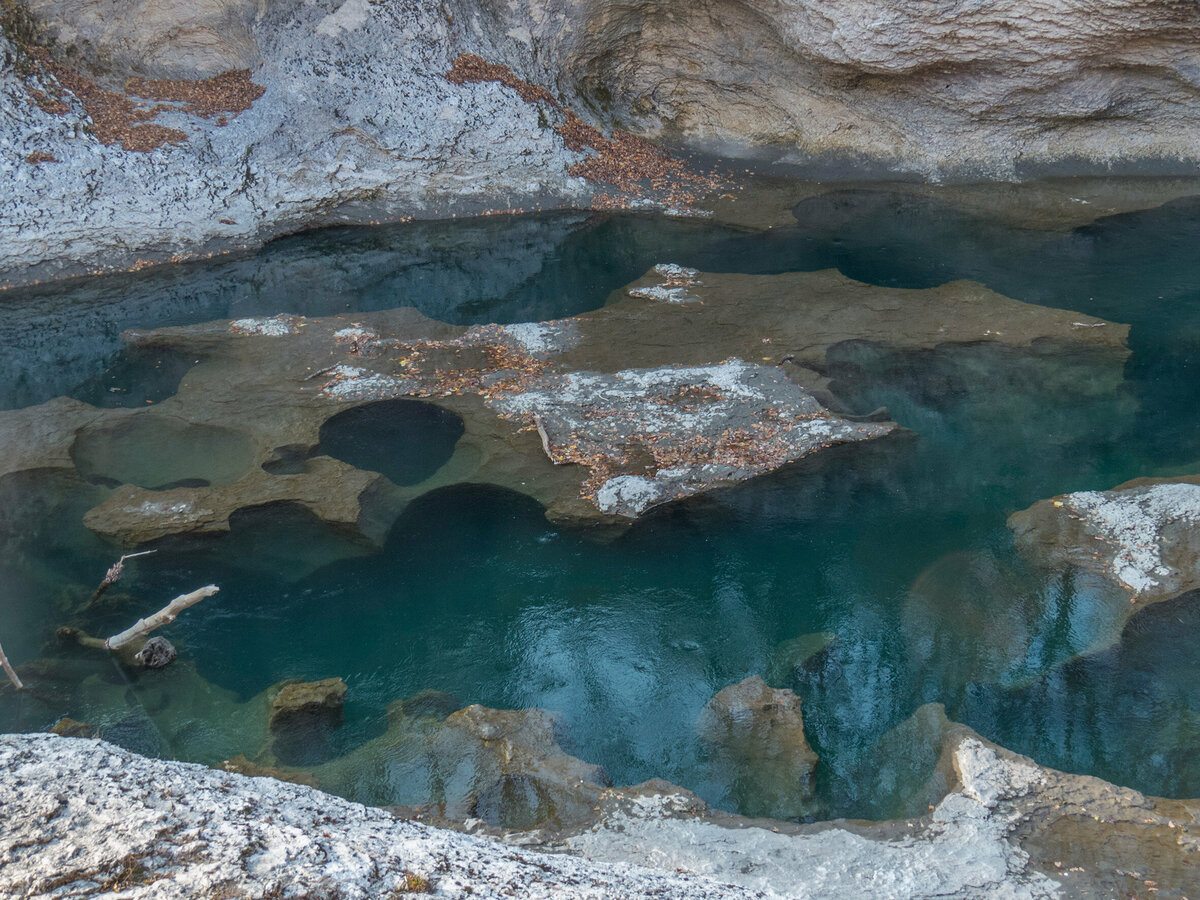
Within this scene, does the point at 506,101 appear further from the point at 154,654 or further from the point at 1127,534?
the point at 1127,534

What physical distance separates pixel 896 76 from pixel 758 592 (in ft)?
41.1

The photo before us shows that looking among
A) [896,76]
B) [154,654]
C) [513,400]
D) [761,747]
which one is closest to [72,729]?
[154,654]

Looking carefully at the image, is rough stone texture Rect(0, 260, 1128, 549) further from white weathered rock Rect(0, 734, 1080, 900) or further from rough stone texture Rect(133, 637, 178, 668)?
white weathered rock Rect(0, 734, 1080, 900)

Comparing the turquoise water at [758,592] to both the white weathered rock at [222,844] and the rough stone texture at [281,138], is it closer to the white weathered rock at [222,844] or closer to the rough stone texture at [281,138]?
the white weathered rock at [222,844]

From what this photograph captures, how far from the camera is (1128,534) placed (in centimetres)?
754

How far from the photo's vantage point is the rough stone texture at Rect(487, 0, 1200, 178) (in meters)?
15.1

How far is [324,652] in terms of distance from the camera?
6.92 m

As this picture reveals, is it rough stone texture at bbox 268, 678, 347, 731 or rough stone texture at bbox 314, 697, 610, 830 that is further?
rough stone texture at bbox 268, 678, 347, 731

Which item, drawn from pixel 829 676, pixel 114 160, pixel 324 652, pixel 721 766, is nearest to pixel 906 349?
pixel 829 676

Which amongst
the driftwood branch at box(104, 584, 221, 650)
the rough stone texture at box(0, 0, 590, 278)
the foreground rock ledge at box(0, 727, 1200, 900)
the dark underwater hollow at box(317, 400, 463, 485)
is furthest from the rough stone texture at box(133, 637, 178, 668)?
the rough stone texture at box(0, 0, 590, 278)

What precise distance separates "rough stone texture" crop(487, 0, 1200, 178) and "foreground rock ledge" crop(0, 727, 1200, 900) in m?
13.8

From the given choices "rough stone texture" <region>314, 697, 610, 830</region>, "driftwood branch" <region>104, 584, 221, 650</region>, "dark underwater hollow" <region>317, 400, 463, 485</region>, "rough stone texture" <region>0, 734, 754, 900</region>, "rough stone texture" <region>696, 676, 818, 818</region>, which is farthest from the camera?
"dark underwater hollow" <region>317, 400, 463, 485</region>

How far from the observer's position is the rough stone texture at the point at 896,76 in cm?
1514

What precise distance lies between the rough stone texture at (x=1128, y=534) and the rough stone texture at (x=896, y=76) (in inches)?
399
